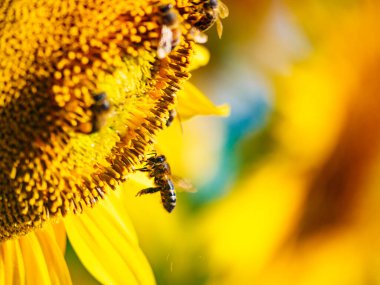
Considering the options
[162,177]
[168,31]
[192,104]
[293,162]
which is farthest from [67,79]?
[293,162]

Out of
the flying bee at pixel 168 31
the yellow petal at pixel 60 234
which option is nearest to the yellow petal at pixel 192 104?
the yellow petal at pixel 60 234

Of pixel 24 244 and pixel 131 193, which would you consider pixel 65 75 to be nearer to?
pixel 24 244

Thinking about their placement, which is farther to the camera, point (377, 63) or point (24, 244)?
point (377, 63)

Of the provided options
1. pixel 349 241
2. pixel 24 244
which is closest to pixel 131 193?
pixel 24 244

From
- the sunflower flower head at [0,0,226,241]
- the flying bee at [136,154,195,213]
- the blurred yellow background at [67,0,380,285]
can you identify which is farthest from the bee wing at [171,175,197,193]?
the blurred yellow background at [67,0,380,285]

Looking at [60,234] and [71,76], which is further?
[60,234]

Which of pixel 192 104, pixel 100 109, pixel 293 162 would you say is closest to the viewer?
pixel 100 109

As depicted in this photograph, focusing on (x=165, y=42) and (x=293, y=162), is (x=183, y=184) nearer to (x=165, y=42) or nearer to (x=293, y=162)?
(x=165, y=42)
